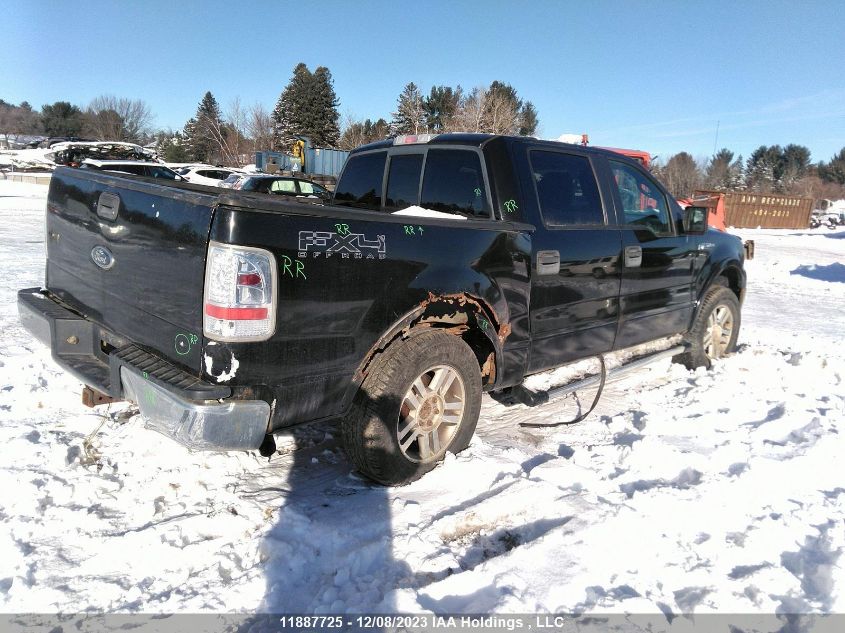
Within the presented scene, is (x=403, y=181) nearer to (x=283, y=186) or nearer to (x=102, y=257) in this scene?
(x=102, y=257)

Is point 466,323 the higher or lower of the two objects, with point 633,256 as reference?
lower

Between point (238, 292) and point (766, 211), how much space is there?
39552 millimetres

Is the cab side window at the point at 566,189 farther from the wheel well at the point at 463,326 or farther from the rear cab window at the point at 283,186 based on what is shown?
the rear cab window at the point at 283,186

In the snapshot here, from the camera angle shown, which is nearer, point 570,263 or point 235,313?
point 235,313

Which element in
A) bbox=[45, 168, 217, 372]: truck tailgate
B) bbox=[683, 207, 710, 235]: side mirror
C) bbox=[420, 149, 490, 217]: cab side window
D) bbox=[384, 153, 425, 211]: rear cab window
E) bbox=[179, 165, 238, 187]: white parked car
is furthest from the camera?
bbox=[179, 165, 238, 187]: white parked car

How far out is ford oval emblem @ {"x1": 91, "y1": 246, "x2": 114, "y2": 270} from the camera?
10.1 feet

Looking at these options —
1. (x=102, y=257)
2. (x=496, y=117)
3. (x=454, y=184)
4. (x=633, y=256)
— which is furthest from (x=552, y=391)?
(x=496, y=117)

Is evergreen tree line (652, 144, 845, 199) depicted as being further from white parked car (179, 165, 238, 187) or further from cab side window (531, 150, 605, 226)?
cab side window (531, 150, 605, 226)

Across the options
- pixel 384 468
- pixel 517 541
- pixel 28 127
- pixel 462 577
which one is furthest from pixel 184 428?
pixel 28 127

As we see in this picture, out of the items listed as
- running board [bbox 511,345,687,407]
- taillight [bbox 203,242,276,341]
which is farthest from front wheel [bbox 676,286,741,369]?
taillight [bbox 203,242,276,341]

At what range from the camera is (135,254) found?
288cm

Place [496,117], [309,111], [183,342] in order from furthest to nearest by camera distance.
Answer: [309,111] → [496,117] → [183,342]

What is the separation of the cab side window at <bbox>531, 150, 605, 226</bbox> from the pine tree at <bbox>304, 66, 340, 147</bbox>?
53712 millimetres

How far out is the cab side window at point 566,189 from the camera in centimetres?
392
